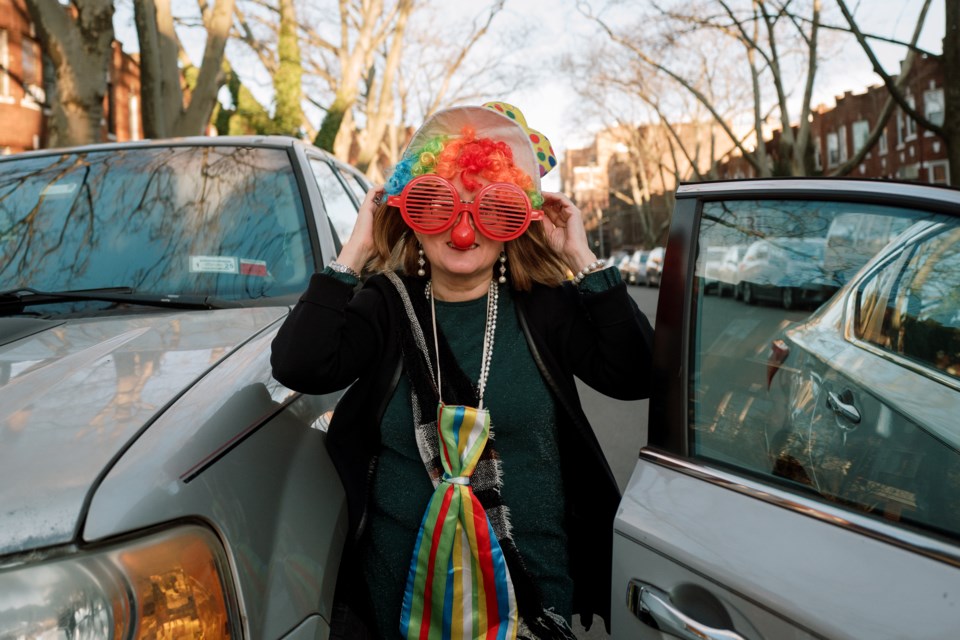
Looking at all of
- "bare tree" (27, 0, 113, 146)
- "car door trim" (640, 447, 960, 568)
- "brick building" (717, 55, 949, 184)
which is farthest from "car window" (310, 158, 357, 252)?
"brick building" (717, 55, 949, 184)

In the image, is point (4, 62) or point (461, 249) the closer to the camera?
point (461, 249)

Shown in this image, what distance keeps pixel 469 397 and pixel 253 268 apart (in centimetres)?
95

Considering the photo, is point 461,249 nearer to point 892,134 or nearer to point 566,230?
point 566,230

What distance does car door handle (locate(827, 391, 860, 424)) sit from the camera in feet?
4.75

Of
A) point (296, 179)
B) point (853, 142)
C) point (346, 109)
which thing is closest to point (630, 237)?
point (853, 142)

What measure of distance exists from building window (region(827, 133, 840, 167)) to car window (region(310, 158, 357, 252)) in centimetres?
4545

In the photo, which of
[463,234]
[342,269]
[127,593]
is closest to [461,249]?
[463,234]

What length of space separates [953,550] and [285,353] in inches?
51.3

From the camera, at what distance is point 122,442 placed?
126 centimetres

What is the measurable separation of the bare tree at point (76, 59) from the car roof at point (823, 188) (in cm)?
791

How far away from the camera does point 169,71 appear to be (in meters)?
9.11

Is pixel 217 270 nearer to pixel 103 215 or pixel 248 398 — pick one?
pixel 103 215

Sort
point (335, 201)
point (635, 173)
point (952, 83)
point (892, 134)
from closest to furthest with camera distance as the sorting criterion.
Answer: point (335, 201), point (952, 83), point (892, 134), point (635, 173)

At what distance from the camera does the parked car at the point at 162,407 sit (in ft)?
3.72
